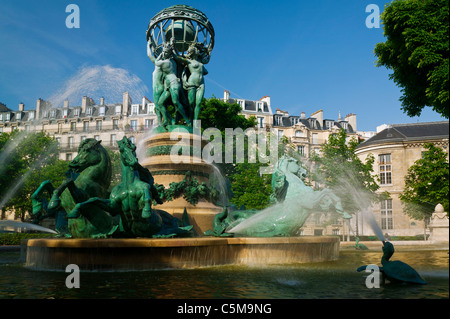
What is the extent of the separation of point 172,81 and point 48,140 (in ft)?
123

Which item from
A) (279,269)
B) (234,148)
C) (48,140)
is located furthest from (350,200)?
(48,140)

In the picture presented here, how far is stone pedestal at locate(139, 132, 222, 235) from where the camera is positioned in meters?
12.2

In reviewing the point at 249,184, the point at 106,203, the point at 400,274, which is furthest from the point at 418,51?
the point at 249,184

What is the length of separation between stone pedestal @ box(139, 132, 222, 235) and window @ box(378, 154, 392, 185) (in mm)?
46330

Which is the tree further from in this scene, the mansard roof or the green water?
the mansard roof

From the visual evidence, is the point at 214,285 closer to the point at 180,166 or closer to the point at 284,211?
the point at 284,211

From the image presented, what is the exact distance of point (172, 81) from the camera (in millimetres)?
14633

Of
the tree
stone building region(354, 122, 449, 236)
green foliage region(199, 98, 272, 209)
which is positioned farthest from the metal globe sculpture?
stone building region(354, 122, 449, 236)

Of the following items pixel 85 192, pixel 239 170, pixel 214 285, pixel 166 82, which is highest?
pixel 166 82

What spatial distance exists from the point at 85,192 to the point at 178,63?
28.4ft

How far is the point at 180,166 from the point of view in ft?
42.4

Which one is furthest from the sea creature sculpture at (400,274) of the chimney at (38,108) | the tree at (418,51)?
the chimney at (38,108)
